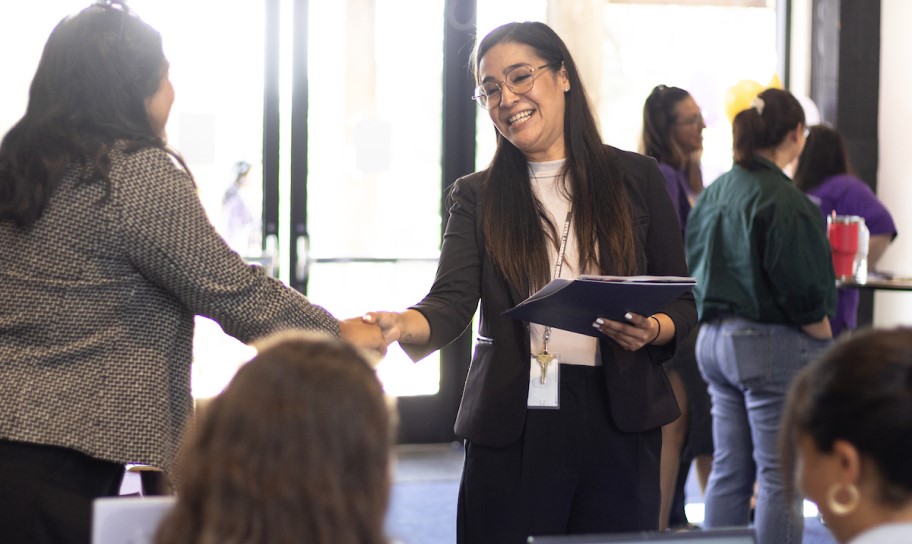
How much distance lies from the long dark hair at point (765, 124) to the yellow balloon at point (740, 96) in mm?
1255

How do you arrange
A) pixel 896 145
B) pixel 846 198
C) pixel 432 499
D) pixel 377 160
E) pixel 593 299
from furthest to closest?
pixel 896 145, pixel 377 160, pixel 432 499, pixel 846 198, pixel 593 299

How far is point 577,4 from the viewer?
573 centimetres

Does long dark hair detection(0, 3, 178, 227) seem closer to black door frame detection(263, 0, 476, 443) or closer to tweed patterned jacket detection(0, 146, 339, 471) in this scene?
tweed patterned jacket detection(0, 146, 339, 471)

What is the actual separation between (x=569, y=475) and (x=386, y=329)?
1.54 ft

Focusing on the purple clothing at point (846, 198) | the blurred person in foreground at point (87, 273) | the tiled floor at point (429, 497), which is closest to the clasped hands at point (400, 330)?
the blurred person in foreground at point (87, 273)

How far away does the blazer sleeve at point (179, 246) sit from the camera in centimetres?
180

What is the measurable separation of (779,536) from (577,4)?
3.17 metres

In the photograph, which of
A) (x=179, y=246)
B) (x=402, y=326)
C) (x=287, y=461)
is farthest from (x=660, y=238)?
(x=287, y=461)

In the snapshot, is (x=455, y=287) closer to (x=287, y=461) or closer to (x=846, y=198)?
(x=287, y=461)

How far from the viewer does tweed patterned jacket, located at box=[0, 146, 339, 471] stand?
178 centimetres

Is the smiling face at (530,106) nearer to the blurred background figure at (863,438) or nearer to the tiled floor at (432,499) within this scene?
the blurred background figure at (863,438)

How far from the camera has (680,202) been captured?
410 centimetres

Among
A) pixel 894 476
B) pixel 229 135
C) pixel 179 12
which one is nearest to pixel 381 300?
pixel 229 135

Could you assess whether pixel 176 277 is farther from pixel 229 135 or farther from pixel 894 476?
pixel 229 135
